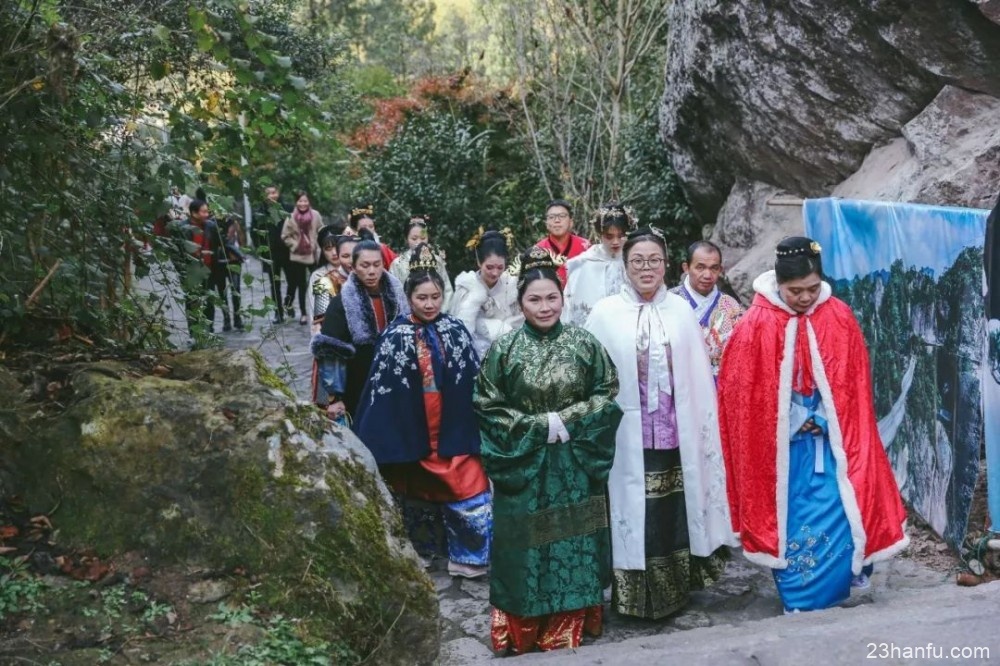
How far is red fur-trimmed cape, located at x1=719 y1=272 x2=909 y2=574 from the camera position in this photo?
494 centimetres

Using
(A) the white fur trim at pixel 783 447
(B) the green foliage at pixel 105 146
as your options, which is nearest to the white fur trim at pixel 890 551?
(A) the white fur trim at pixel 783 447

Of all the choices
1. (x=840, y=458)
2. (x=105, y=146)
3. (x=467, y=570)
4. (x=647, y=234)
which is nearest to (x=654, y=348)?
(x=647, y=234)

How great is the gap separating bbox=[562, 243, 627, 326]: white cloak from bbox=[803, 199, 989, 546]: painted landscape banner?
1.57m

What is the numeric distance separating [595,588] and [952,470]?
2.13 metres

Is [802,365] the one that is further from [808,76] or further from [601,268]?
[808,76]

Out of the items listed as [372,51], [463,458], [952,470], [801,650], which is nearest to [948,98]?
[952,470]

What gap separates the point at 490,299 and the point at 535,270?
2.18m

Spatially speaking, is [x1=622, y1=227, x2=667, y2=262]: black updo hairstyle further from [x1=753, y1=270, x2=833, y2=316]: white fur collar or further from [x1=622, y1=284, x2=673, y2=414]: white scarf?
[x1=753, y1=270, x2=833, y2=316]: white fur collar

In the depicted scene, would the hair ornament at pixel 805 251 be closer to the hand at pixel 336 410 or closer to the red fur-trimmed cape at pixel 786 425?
the red fur-trimmed cape at pixel 786 425

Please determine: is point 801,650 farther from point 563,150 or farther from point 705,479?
point 563,150

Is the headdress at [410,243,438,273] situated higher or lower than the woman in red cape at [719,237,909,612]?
higher

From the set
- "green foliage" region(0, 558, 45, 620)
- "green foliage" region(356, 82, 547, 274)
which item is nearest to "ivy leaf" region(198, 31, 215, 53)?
"green foliage" region(0, 558, 45, 620)

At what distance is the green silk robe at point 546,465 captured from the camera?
4883mm

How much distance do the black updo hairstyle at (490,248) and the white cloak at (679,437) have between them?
184 cm
